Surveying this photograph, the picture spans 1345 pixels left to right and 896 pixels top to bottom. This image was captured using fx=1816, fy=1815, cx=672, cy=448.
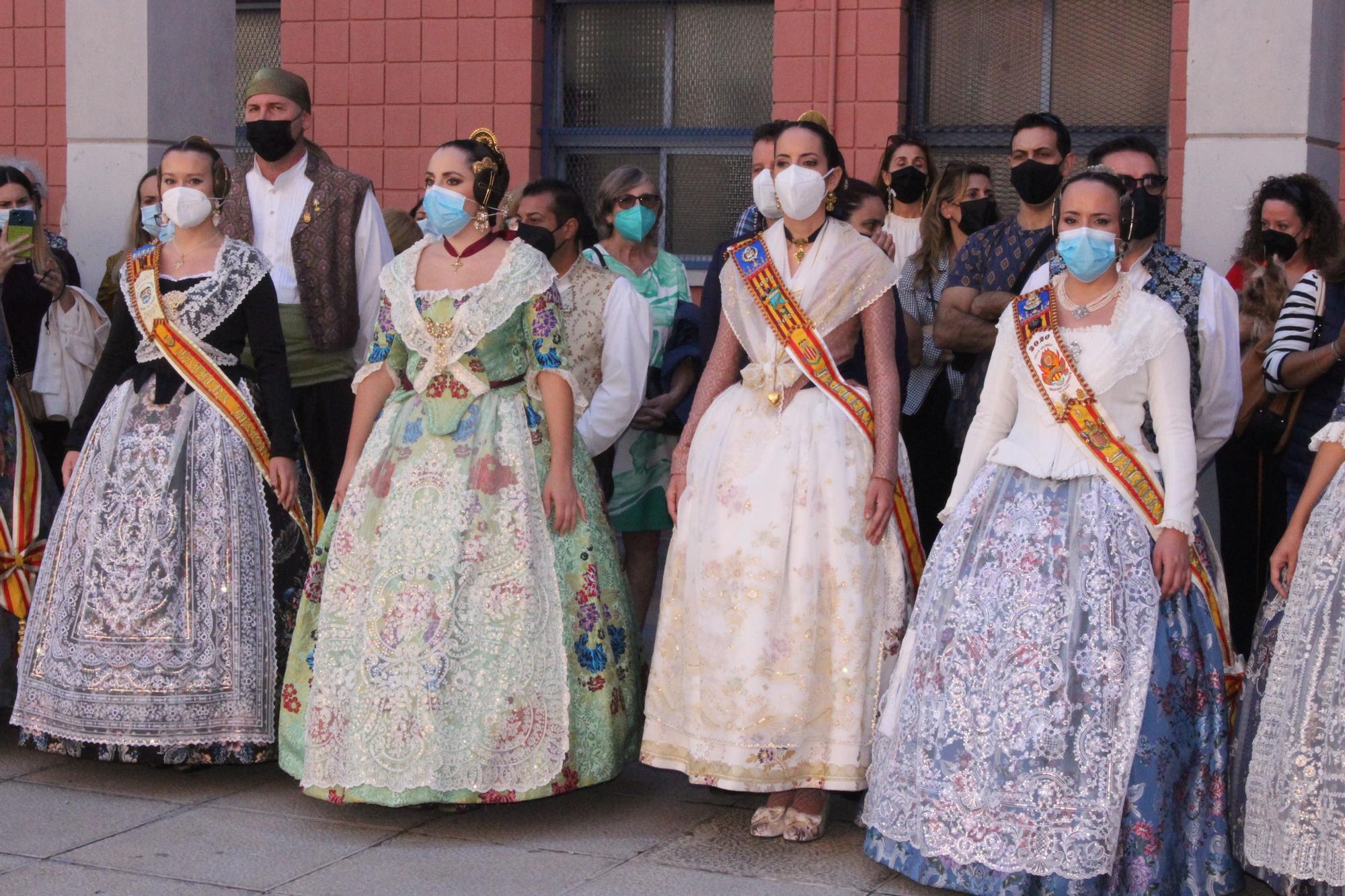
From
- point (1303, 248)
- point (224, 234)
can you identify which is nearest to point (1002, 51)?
point (1303, 248)

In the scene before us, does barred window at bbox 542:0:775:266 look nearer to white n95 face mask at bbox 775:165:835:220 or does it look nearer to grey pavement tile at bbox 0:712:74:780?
white n95 face mask at bbox 775:165:835:220

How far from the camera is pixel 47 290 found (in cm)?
636

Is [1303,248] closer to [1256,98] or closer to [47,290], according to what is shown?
[1256,98]

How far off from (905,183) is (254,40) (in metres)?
5.66

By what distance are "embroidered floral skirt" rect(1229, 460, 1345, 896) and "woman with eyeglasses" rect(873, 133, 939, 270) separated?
2.42 m

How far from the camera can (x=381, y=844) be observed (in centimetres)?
480

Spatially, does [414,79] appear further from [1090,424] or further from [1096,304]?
[1090,424]

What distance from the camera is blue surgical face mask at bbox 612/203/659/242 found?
618 centimetres

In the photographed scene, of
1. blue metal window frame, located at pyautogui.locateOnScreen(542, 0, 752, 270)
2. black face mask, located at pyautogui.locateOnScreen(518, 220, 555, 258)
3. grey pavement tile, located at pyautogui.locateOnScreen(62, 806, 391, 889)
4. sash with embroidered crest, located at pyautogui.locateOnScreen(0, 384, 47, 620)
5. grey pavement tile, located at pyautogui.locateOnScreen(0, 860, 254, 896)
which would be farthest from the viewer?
blue metal window frame, located at pyautogui.locateOnScreen(542, 0, 752, 270)

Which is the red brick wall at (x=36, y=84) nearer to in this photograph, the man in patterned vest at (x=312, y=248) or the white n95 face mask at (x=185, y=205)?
the man in patterned vest at (x=312, y=248)

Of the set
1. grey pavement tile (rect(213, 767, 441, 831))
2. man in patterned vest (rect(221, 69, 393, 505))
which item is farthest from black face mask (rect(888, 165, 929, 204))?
grey pavement tile (rect(213, 767, 441, 831))

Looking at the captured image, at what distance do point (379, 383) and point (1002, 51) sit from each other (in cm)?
509

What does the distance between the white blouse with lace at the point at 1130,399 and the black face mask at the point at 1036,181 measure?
82cm

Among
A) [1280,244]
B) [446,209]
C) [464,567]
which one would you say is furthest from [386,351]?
[1280,244]
